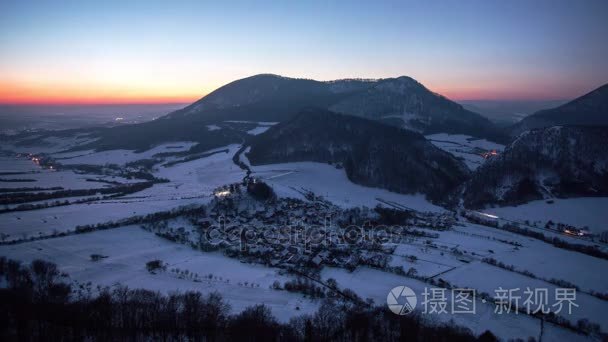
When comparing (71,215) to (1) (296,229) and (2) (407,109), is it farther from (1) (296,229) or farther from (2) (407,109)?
(2) (407,109)

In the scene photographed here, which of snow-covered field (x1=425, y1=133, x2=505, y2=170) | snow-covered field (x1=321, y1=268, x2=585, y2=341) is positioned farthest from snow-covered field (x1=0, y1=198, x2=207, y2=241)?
snow-covered field (x1=425, y1=133, x2=505, y2=170)

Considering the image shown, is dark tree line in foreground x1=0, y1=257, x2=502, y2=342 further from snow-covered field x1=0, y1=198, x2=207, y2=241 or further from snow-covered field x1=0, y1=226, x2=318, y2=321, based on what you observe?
snow-covered field x1=0, y1=198, x2=207, y2=241

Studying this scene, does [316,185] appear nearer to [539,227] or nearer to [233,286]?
[539,227]

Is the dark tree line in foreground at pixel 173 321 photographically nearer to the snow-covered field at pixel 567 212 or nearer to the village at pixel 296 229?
the village at pixel 296 229

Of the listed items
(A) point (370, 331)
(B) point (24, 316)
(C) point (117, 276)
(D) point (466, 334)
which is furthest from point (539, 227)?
(B) point (24, 316)

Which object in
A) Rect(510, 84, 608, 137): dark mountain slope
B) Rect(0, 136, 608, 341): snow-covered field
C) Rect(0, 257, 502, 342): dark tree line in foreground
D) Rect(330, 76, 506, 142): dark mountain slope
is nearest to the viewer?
Rect(0, 257, 502, 342): dark tree line in foreground

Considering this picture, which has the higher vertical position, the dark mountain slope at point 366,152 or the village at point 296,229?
the dark mountain slope at point 366,152

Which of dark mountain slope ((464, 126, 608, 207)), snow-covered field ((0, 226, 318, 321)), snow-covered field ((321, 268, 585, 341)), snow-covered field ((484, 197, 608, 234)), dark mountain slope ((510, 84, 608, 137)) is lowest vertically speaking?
snow-covered field ((321, 268, 585, 341))

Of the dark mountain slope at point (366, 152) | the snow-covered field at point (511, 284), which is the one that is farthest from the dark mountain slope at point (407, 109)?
the snow-covered field at point (511, 284)
